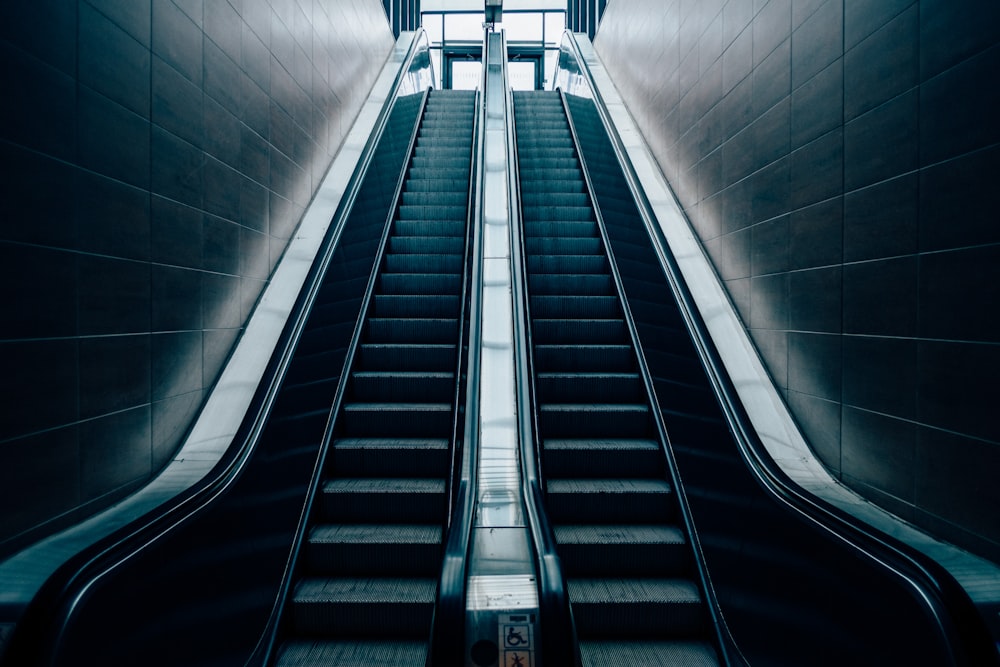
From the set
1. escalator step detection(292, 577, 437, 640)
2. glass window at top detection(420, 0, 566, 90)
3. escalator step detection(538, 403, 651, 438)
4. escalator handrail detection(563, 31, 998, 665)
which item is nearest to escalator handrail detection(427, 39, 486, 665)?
escalator step detection(292, 577, 437, 640)

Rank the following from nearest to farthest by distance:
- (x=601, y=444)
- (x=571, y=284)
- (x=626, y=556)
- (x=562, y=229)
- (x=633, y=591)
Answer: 1. (x=633, y=591)
2. (x=626, y=556)
3. (x=601, y=444)
4. (x=571, y=284)
5. (x=562, y=229)

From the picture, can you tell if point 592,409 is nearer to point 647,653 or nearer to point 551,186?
point 647,653

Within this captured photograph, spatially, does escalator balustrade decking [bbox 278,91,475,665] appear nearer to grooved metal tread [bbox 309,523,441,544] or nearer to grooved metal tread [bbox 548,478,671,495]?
grooved metal tread [bbox 309,523,441,544]


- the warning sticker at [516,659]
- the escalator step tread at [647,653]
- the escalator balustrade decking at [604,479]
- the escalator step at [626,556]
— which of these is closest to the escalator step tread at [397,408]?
the escalator balustrade decking at [604,479]

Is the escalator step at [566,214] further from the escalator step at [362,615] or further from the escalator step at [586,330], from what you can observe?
the escalator step at [362,615]

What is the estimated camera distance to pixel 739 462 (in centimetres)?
267

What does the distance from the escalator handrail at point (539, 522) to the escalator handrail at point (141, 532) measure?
141 cm

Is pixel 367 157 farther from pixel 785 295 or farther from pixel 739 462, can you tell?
pixel 739 462

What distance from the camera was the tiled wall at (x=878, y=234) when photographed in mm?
1995

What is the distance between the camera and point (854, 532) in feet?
6.17

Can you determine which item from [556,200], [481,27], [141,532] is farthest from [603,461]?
[481,27]

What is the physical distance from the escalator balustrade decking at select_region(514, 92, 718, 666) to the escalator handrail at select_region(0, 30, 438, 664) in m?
1.62

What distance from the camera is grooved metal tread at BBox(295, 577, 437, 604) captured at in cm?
257

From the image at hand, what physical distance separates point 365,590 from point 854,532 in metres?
2.23
